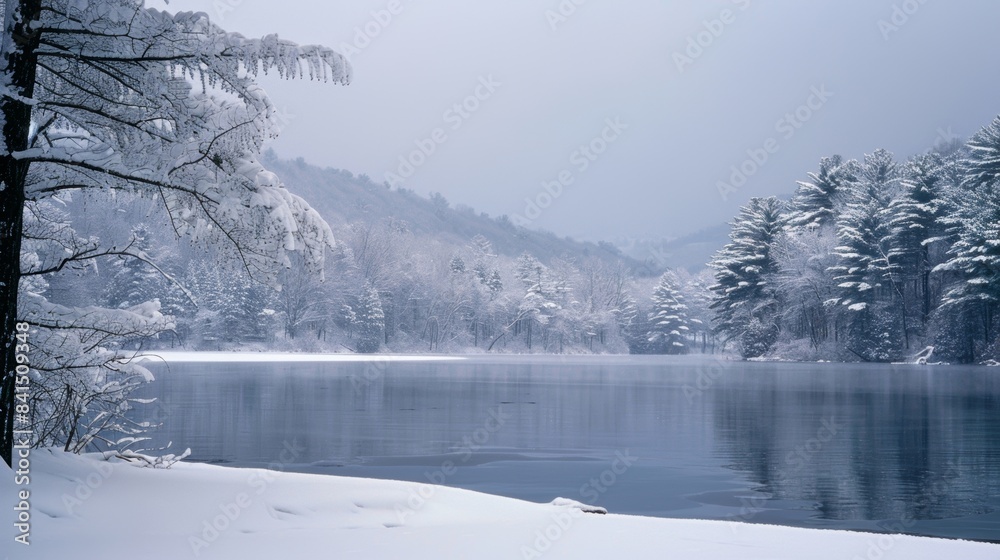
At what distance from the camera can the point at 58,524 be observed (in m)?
5.80

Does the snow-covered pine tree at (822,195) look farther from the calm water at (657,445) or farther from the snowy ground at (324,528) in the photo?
the snowy ground at (324,528)

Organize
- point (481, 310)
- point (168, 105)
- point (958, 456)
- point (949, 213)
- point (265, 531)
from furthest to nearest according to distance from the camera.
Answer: point (481, 310) < point (949, 213) < point (958, 456) < point (168, 105) < point (265, 531)

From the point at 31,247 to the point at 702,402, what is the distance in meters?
22.1

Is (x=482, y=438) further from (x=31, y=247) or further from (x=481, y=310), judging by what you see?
(x=481, y=310)

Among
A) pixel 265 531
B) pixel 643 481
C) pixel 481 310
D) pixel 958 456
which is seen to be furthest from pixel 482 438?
pixel 481 310

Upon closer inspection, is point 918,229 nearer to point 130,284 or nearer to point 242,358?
point 242,358

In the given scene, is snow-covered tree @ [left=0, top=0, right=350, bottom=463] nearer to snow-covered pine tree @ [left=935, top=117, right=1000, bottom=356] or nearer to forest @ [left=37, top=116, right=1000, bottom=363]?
forest @ [left=37, top=116, right=1000, bottom=363]

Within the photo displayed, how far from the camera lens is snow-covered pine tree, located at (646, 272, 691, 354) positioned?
362 feet

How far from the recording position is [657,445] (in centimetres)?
1703

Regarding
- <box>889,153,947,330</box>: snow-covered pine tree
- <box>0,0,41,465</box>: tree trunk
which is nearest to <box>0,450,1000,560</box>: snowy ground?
<box>0,0,41,465</box>: tree trunk

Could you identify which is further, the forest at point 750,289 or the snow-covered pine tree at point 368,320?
the snow-covered pine tree at point 368,320

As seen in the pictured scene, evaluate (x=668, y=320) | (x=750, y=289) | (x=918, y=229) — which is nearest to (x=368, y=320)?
(x=750, y=289)

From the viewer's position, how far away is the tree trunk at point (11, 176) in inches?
249

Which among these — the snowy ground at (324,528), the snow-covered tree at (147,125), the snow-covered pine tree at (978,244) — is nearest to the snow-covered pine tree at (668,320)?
the snow-covered pine tree at (978,244)
